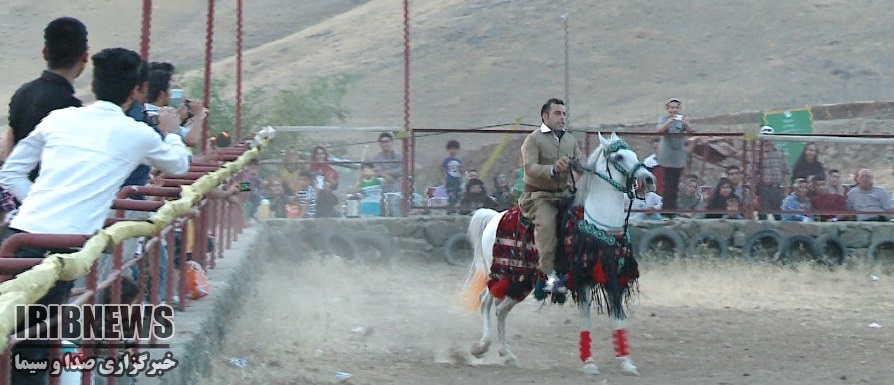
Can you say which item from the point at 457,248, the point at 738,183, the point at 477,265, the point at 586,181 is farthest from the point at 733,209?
the point at 586,181

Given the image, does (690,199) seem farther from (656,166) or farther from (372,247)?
(372,247)

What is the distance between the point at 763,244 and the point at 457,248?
3.98 meters

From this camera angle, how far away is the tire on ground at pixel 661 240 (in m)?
17.0

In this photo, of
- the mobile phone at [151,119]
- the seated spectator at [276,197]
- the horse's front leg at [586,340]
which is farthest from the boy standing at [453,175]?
the mobile phone at [151,119]

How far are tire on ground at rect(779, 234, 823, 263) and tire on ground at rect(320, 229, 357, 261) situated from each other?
5.49 meters

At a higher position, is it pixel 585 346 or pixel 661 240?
pixel 661 240

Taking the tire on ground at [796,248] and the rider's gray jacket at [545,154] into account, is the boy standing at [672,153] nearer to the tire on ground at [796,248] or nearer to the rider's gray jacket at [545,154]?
the tire on ground at [796,248]

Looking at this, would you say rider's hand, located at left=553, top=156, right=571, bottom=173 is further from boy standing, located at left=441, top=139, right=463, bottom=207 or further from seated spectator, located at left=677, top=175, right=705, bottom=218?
boy standing, located at left=441, top=139, right=463, bottom=207

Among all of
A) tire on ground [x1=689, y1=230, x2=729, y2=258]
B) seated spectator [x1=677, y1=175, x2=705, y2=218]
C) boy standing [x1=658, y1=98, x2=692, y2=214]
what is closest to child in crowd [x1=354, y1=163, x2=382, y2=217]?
boy standing [x1=658, y1=98, x2=692, y2=214]

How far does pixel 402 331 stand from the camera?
37.9 feet

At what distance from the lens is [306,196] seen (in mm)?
17812

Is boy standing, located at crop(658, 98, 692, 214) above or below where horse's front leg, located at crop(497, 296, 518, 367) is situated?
above

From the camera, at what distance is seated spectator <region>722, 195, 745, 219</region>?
17.2 metres

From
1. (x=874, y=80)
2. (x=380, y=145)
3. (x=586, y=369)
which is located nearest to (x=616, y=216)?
(x=586, y=369)
